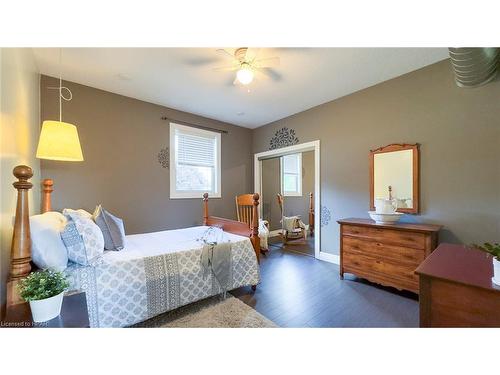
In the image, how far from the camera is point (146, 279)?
1.62 m

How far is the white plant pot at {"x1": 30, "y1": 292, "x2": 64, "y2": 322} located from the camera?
82 centimetres

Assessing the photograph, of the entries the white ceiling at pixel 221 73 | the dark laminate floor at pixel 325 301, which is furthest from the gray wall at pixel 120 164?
the dark laminate floor at pixel 325 301

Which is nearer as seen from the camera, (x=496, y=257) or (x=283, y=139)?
(x=496, y=257)

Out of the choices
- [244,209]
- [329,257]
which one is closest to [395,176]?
[329,257]

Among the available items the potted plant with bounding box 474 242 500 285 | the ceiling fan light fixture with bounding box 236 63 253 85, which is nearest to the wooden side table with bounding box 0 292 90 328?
the potted plant with bounding box 474 242 500 285

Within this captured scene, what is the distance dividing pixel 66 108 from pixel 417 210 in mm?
4544

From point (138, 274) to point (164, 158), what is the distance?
7.22 feet

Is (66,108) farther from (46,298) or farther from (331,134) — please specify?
(331,134)

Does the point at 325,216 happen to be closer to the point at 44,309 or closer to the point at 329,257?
the point at 329,257

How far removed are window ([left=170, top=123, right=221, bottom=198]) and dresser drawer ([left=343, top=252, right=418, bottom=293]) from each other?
2.58 m

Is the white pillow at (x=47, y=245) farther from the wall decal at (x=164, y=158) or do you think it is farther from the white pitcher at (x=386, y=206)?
the white pitcher at (x=386, y=206)

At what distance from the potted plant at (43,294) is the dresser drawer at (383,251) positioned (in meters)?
2.71

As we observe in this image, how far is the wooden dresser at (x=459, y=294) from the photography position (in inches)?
35.8
